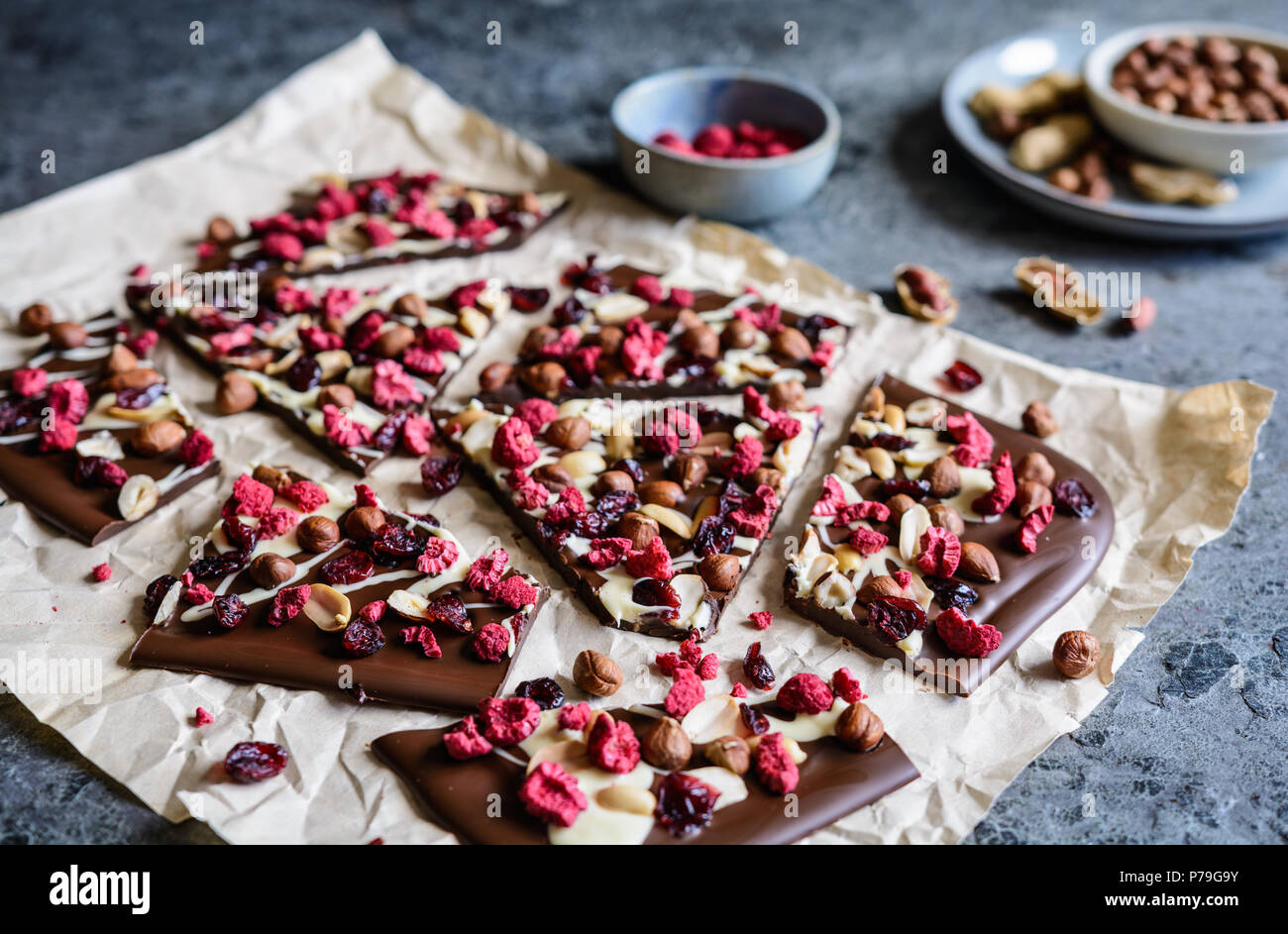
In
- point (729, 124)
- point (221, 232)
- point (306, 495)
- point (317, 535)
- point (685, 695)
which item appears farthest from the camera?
point (729, 124)

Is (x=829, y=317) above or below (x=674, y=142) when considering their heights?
below

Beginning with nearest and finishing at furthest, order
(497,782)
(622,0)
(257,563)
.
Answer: (497,782) → (257,563) → (622,0)

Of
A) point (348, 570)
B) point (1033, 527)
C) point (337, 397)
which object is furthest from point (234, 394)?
point (1033, 527)

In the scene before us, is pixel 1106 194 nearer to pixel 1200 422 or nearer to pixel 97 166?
pixel 1200 422

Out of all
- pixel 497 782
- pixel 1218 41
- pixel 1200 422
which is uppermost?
pixel 1218 41

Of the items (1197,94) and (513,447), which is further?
(1197,94)

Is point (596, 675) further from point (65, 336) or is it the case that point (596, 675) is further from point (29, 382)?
point (65, 336)

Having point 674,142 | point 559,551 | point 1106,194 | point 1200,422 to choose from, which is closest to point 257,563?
point 559,551

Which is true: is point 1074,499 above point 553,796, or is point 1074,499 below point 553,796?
above
